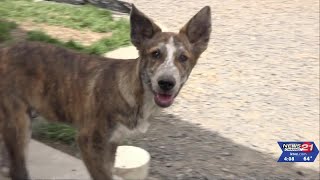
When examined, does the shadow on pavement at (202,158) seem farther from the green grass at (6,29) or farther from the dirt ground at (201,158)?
the green grass at (6,29)

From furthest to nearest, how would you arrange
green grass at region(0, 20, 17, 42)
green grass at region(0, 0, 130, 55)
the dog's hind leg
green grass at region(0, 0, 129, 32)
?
green grass at region(0, 0, 129, 32), green grass at region(0, 0, 130, 55), green grass at region(0, 20, 17, 42), the dog's hind leg

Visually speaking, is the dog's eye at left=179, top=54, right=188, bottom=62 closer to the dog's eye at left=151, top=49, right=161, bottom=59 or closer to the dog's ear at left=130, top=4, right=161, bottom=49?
the dog's eye at left=151, top=49, right=161, bottom=59

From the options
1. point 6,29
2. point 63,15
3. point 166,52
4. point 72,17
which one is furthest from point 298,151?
point 63,15

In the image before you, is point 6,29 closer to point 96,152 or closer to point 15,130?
point 15,130

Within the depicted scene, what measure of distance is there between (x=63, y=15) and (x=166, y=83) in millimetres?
6163

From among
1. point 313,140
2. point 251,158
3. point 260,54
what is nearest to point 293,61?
point 260,54

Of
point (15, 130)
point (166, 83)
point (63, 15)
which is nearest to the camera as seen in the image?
point (166, 83)

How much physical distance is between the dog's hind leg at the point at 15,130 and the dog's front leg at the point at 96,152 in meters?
0.48

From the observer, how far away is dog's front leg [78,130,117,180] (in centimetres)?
430

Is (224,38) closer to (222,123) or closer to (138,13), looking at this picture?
(222,123)

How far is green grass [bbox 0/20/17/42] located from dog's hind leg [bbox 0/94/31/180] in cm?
349

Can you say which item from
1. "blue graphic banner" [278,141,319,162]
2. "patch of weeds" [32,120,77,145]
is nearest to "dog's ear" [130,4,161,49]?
"patch of weeds" [32,120,77,145]

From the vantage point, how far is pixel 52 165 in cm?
488

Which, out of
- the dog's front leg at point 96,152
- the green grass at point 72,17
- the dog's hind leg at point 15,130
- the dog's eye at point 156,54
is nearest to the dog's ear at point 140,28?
the dog's eye at point 156,54
